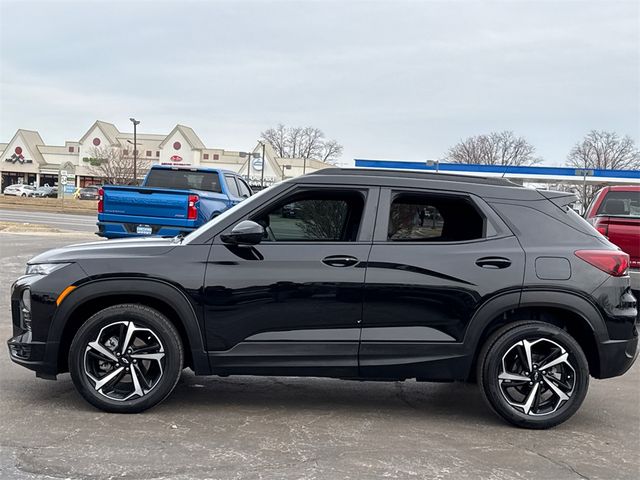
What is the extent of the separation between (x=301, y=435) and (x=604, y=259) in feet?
8.35

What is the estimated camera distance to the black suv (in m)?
4.55

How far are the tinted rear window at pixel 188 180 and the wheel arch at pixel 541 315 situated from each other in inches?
396

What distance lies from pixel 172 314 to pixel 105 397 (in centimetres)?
76

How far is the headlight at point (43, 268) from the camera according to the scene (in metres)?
4.63

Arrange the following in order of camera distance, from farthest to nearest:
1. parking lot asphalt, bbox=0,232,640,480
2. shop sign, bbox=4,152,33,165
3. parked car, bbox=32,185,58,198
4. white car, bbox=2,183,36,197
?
shop sign, bbox=4,152,33,165 < parked car, bbox=32,185,58,198 < white car, bbox=2,183,36,197 < parking lot asphalt, bbox=0,232,640,480

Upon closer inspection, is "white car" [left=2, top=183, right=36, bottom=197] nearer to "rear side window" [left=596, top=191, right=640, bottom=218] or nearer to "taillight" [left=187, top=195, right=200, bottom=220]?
"taillight" [left=187, top=195, right=200, bottom=220]

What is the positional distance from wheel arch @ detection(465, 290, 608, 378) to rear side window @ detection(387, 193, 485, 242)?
0.57 m

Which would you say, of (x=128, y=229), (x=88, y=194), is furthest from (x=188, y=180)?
(x=88, y=194)

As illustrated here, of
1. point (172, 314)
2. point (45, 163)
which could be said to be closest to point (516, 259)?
point (172, 314)

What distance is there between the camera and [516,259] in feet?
15.2

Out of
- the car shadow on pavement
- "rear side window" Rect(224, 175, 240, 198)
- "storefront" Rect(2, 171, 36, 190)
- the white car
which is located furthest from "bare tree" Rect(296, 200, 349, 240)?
"storefront" Rect(2, 171, 36, 190)

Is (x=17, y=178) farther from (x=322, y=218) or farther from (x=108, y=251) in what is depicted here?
(x=322, y=218)

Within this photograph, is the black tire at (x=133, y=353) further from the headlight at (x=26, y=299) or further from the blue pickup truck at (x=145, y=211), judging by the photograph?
the blue pickup truck at (x=145, y=211)

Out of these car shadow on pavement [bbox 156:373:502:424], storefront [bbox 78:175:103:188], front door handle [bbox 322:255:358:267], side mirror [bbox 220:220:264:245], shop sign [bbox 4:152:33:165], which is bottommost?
car shadow on pavement [bbox 156:373:502:424]
